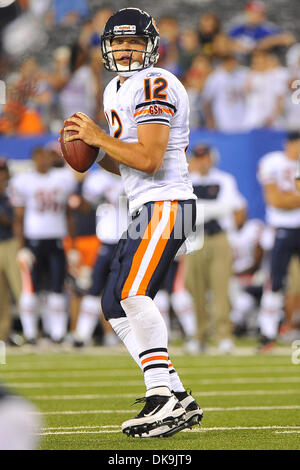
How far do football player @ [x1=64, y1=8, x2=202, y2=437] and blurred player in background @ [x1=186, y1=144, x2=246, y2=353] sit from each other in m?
4.89

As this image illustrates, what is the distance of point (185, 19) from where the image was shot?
1634 centimetres

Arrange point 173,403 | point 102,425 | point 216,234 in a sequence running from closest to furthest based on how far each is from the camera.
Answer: point 173,403 < point 102,425 < point 216,234

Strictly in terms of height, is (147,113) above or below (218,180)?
below

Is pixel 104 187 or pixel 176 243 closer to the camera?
pixel 176 243

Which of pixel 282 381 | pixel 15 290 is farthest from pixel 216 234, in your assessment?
pixel 282 381

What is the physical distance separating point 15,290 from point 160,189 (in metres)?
5.88

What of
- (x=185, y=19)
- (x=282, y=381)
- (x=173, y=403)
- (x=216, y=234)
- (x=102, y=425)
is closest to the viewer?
(x=173, y=403)

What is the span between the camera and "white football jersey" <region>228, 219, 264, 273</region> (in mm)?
11008

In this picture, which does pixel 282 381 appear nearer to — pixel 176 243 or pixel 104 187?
pixel 176 243

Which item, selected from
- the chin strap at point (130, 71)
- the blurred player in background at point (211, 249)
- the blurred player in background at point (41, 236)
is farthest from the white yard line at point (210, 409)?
the blurred player in background at point (41, 236)

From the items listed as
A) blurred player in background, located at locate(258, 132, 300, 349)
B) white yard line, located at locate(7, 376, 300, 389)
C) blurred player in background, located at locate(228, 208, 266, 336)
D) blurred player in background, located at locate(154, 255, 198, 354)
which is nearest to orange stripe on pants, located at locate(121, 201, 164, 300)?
white yard line, located at locate(7, 376, 300, 389)

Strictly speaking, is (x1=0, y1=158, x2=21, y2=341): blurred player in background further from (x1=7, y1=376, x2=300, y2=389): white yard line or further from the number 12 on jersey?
the number 12 on jersey

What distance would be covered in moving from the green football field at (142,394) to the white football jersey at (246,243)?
58.6 inches

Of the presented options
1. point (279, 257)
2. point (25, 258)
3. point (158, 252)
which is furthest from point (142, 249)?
point (25, 258)
